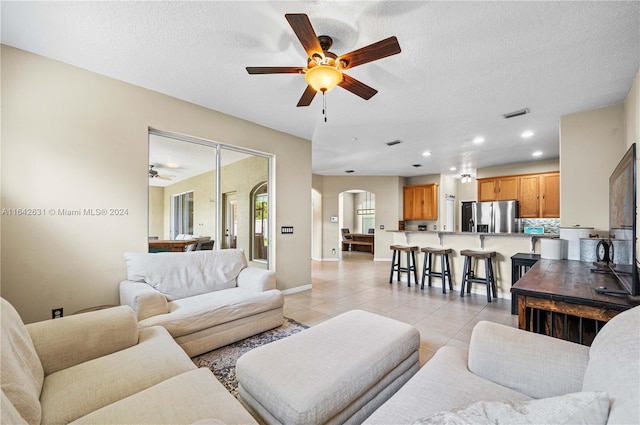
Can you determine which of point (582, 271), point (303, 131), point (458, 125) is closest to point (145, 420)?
point (582, 271)

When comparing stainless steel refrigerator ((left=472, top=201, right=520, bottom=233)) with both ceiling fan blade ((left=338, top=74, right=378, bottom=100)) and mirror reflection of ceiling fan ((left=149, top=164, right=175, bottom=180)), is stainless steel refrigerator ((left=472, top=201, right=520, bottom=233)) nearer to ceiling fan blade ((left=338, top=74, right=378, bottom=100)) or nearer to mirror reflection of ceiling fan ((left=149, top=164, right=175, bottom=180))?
ceiling fan blade ((left=338, top=74, right=378, bottom=100))

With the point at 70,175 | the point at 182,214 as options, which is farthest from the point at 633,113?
the point at 70,175

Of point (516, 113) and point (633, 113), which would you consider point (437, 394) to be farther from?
point (516, 113)

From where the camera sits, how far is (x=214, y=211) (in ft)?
12.5

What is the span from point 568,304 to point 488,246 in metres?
3.11

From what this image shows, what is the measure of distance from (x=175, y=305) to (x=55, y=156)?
1.80 m

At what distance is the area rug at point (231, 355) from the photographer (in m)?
2.04

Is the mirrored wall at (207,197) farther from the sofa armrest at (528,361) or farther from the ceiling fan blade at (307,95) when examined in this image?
the sofa armrest at (528,361)

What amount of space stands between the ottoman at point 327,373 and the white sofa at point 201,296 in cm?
101

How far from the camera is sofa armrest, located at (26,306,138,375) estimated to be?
144 centimetres

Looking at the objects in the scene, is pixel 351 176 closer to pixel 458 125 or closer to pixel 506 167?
pixel 506 167

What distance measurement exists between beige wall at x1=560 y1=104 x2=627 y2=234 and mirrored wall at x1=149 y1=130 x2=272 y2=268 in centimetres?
Result: 424

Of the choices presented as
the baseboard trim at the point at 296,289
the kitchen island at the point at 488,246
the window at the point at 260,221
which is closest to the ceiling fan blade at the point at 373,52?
the window at the point at 260,221

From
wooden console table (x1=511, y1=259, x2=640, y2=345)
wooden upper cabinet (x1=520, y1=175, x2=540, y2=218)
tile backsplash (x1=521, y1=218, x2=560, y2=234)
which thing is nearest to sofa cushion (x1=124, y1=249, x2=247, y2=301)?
wooden console table (x1=511, y1=259, x2=640, y2=345)
